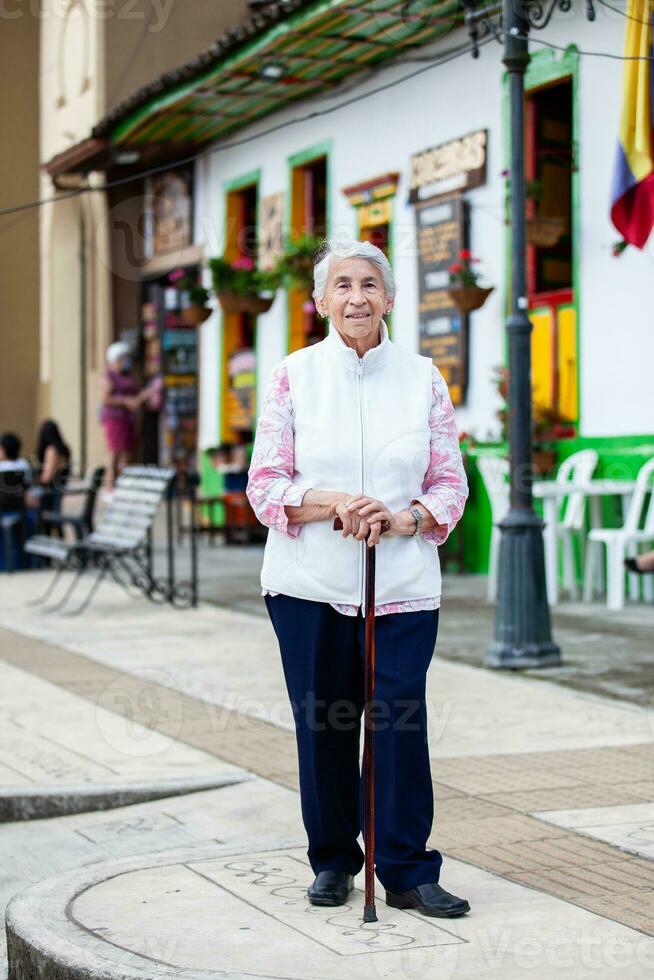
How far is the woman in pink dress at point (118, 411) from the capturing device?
2092 cm

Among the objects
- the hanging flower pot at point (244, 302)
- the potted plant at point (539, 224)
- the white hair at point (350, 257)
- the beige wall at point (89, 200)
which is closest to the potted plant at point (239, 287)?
the hanging flower pot at point (244, 302)

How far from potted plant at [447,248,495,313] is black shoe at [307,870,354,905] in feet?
32.0

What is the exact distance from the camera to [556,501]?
40.0 feet

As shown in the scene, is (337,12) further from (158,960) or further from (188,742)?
(158,960)

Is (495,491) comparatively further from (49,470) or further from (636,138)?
(49,470)

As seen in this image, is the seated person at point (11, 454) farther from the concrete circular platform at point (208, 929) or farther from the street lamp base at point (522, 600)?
the concrete circular platform at point (208, 929)

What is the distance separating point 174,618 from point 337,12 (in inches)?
222

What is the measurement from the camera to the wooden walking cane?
414 cm

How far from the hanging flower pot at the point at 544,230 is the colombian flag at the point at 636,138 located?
1.52 metres

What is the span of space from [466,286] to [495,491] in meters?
2.31

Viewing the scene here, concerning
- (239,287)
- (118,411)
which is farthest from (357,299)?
(118,411)

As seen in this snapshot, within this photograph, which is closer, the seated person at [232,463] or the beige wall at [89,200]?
the seated person at [232,463]

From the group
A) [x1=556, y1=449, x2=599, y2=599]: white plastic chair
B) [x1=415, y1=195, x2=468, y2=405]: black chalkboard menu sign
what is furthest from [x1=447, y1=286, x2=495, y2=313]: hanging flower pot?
[x1=556, y1=449, x2=599, y2=599]: white plastic chair

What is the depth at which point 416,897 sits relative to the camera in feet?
13.9
